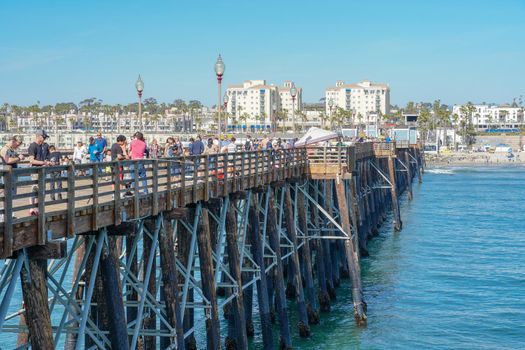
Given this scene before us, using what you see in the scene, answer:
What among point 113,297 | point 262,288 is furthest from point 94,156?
point 113,297

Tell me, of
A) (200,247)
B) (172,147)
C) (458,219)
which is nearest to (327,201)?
(172,147)

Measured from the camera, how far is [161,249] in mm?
15156

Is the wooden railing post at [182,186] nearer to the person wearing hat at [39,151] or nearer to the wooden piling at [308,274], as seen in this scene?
the person wearing hat at [39,151]

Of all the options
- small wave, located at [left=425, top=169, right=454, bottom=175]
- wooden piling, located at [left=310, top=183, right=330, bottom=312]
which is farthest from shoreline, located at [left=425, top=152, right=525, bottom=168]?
wooden piling, located at [left=310, top=183, right=330, bottom=312]

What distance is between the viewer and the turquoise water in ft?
81.4

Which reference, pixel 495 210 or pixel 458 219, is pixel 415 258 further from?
pixel 495 210

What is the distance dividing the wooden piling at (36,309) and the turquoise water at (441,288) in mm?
13397

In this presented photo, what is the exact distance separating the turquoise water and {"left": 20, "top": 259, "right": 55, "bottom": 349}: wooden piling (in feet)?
44.0

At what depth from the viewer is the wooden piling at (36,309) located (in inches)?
406

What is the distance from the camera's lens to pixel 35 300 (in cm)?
1031

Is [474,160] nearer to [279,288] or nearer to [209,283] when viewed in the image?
[279,288]

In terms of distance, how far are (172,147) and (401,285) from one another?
13.9 metres

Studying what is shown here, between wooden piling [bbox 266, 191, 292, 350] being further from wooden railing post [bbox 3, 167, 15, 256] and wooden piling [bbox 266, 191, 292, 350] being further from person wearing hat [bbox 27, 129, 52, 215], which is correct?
wooden railing post [bbox 3, 167, 15, 256]

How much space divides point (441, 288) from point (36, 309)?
24439 mm
